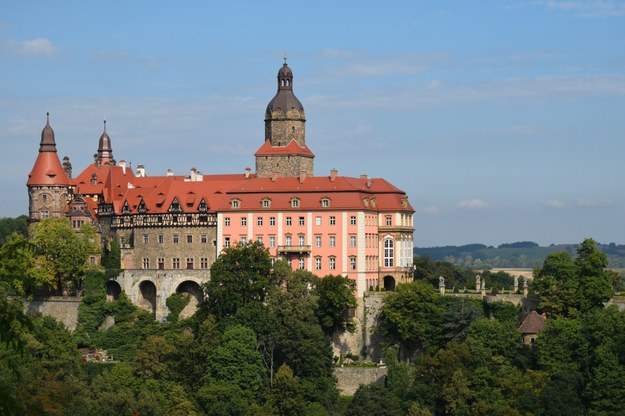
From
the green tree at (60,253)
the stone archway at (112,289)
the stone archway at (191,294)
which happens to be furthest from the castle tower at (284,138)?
the green tree at (60,253)

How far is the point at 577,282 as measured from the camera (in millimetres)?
71688

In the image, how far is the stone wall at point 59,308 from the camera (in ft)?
268

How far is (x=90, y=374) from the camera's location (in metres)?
72.6

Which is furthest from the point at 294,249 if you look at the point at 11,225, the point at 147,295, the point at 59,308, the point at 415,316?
the point at 11,225

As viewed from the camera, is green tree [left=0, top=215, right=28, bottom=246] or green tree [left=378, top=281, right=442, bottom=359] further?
green tree [left=0, top=215, right=28, bottom=246]

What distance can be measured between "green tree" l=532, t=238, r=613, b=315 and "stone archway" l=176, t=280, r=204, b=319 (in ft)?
76.8

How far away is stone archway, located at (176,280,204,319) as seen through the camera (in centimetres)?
8162

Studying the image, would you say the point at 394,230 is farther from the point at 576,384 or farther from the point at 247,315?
the point at 576,384

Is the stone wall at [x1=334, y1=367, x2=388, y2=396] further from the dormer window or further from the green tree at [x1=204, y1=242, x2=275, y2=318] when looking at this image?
the dormer window

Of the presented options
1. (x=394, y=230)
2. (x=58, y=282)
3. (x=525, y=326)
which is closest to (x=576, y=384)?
(x=525, y=326)

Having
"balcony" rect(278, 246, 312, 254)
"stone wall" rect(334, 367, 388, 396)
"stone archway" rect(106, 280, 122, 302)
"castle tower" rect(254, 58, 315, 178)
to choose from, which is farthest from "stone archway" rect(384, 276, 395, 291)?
"stone archway" rect(106, 280, 122, 302)

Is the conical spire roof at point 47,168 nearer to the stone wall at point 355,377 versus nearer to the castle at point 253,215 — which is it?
the castle at point 253,215

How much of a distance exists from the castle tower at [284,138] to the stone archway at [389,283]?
9838mm

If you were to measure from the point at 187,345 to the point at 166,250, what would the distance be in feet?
41.9
